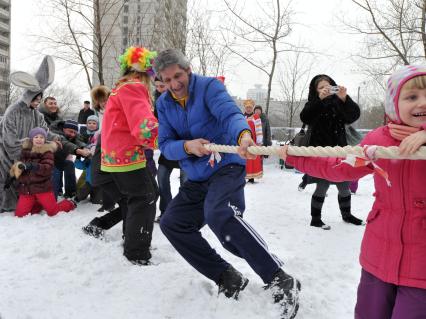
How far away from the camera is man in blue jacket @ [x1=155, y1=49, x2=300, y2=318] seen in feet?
8.29

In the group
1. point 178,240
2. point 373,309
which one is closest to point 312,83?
point 178,240

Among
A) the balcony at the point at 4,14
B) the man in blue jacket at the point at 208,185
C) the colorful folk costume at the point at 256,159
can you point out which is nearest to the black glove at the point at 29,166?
the man in blue jacket at the point at 208,185

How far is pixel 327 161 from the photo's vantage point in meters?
1.96

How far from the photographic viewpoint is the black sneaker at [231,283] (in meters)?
2.67

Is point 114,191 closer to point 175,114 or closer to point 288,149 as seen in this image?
point 175,114

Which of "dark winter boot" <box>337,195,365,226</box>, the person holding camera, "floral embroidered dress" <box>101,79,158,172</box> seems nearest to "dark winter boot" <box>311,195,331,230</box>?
the person holding camera

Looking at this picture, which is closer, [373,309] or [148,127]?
[373,309]

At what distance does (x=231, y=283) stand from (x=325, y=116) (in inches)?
104

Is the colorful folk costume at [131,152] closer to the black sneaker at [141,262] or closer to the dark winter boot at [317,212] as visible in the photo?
the black sneaker at [141,262]

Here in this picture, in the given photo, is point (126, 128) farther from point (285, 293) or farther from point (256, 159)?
point (256, 159)

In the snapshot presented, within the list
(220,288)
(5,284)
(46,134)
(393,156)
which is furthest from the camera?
(46,134)

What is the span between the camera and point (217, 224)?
2.52m

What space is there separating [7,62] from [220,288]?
7328 cm

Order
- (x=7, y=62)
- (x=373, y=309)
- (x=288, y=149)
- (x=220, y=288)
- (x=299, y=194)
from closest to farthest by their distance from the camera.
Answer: (x=373, y=309), (x=288, y=149), (x=220, y=288), (x=299, y=194), (x=7, y=62)
